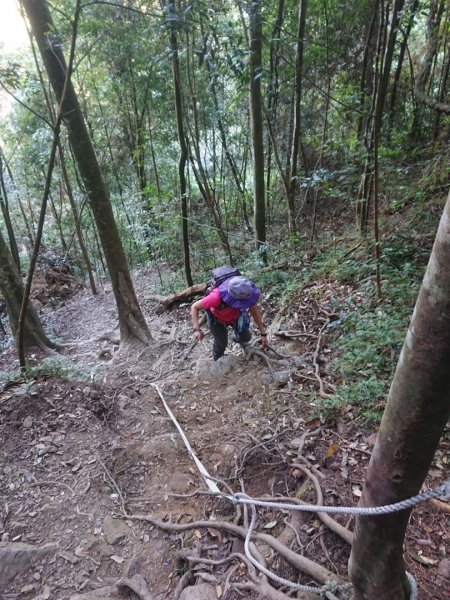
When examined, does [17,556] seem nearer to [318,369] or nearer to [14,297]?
[318,369]

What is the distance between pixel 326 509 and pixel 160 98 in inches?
446

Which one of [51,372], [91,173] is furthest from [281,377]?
[91,173]

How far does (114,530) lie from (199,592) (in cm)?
91

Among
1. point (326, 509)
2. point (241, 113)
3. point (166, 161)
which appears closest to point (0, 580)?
point (326, 509)

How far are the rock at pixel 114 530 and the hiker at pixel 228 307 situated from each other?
211 cm

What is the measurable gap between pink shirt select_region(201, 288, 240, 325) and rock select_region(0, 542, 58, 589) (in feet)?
8.49

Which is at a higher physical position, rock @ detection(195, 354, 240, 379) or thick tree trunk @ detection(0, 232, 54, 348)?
thick tree trunk @ detection(0, 232, 54, 348)

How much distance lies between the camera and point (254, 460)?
3176 mm

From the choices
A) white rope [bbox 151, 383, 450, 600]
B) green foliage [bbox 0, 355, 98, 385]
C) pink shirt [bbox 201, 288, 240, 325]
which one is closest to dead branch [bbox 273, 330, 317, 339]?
pink shirt [bbox 201, 288, 240, 325]

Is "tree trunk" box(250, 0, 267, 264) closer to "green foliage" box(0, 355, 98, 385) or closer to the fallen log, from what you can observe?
the fallen log

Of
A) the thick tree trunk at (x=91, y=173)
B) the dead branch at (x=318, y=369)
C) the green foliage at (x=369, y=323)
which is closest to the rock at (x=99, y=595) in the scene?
the green foliage at (x=369, y=323)

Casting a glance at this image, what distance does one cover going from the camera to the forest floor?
2.36 metres

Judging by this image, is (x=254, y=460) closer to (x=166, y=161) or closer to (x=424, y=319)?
(x=424, y=319)

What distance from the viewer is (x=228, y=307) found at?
175 inches
